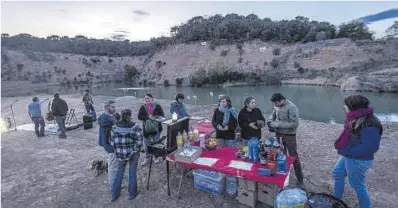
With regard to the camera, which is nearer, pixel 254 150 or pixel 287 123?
pixel 254 150

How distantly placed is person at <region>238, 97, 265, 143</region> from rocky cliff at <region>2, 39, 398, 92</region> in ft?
95.9

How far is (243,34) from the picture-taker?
57594 mm

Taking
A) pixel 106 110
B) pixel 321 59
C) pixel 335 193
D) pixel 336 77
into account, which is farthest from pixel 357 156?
pixel 321 59

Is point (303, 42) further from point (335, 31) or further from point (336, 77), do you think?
point (336, 77)

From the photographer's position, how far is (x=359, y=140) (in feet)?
10.3

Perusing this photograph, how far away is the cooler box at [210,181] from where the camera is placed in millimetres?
4473

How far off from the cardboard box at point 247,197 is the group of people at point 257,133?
41.7 inches

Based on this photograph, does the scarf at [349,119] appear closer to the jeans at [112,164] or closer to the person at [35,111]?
the jeans at [112,164]

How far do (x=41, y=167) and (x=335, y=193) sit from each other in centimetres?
690

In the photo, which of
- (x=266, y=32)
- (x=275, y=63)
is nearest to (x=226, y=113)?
(x=275, y=63)

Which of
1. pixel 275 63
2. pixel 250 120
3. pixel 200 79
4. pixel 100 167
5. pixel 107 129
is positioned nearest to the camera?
pixel 107 129

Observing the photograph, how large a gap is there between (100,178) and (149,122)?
1.73 meters

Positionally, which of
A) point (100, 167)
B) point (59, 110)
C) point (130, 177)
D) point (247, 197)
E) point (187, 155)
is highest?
point (59, 110)

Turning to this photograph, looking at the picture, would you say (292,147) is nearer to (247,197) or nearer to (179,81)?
(247,197)
